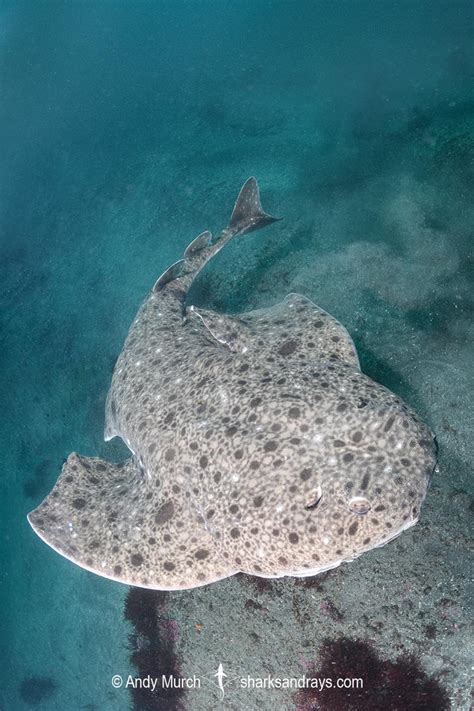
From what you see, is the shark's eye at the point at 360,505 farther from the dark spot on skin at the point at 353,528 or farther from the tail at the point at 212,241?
the tail at the point at 212,241

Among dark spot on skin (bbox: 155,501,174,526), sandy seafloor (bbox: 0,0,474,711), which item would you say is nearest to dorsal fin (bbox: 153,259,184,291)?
sandy seafloor (bbox: 0,0,474,711)

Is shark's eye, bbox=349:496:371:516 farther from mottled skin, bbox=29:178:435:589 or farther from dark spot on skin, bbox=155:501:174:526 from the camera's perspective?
dark spot on skin, bbox=155:501:174:526

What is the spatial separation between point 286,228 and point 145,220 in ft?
12.8

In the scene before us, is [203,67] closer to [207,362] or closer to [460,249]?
[460,249]

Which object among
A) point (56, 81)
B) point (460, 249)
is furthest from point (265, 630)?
point (56, 81)

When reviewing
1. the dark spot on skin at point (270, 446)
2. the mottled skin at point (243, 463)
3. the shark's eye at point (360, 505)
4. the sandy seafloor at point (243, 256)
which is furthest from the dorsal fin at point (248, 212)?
the shark's eye at point (360, 505)

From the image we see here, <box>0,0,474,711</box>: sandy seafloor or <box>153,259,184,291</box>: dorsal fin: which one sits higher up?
<box>153,259,184,291</box>: dorsal fin

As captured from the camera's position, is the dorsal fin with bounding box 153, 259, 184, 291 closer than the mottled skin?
No

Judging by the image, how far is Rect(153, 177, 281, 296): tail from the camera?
7.53m

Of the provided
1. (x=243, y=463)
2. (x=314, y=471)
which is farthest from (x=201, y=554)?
(x=314, y=471)

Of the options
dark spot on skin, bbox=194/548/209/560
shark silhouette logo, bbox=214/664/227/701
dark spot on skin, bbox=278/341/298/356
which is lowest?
shark silhouette logo, bbox=214/664/227/701

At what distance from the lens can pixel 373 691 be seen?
5508 mm

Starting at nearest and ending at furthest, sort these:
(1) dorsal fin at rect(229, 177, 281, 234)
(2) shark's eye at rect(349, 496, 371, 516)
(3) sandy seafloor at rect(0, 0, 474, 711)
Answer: (2) shark's eye at rect(349, 496, 371, 516)
(3) sandy seafloor at rect(0, 0, 474, 711)
(1) dorsal fin at rect(229, 177, 281, 234)

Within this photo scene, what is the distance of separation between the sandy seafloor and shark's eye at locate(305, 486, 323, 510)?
2.35 meters
